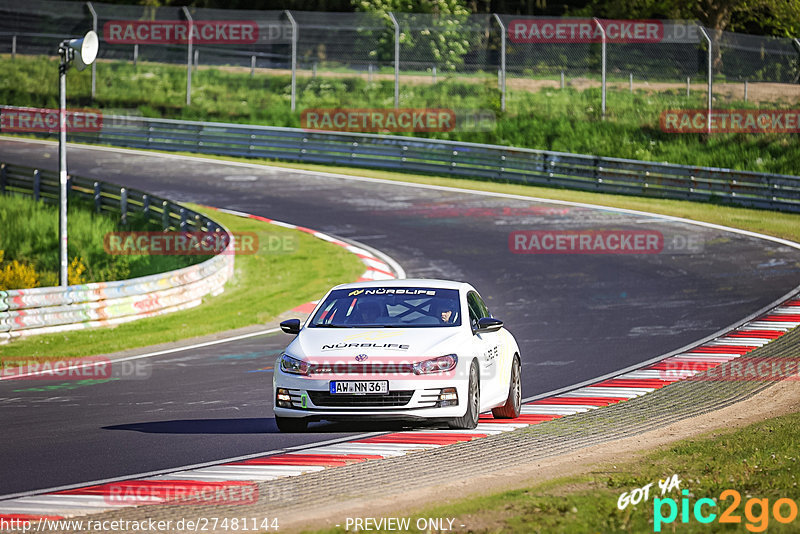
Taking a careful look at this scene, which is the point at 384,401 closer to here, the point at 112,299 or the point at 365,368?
the point at 365,368

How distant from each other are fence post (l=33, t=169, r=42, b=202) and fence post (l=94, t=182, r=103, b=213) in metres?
2.51

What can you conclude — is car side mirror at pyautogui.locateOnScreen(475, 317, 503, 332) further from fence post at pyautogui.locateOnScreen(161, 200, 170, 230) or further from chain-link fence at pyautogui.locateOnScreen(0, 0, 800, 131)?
chain-link fence at pyautogui.locateOnScreen(0, 0, 800, 131)

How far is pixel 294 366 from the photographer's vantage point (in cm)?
1050

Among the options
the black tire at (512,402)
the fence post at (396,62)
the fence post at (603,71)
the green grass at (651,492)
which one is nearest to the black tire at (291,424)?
the black tire at (512,402)

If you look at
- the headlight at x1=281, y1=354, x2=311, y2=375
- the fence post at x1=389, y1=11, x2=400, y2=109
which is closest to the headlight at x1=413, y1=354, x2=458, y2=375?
the headlight at x1=281, y1=354, x2=311, y2=375

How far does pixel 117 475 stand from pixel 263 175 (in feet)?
95.7

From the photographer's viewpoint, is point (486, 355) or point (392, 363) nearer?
point (392, 363)

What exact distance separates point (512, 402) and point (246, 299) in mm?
11251

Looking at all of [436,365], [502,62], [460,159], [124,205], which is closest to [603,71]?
[502,62]

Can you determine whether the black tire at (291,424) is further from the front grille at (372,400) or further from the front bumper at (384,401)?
the front grille at (372,400)

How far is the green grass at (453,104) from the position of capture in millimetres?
36750

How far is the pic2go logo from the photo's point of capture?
7.08 m

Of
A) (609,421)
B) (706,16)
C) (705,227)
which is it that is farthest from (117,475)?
(706,16)

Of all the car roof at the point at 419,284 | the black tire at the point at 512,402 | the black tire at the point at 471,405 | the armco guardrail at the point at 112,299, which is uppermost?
the car roof at the point at 419,284
